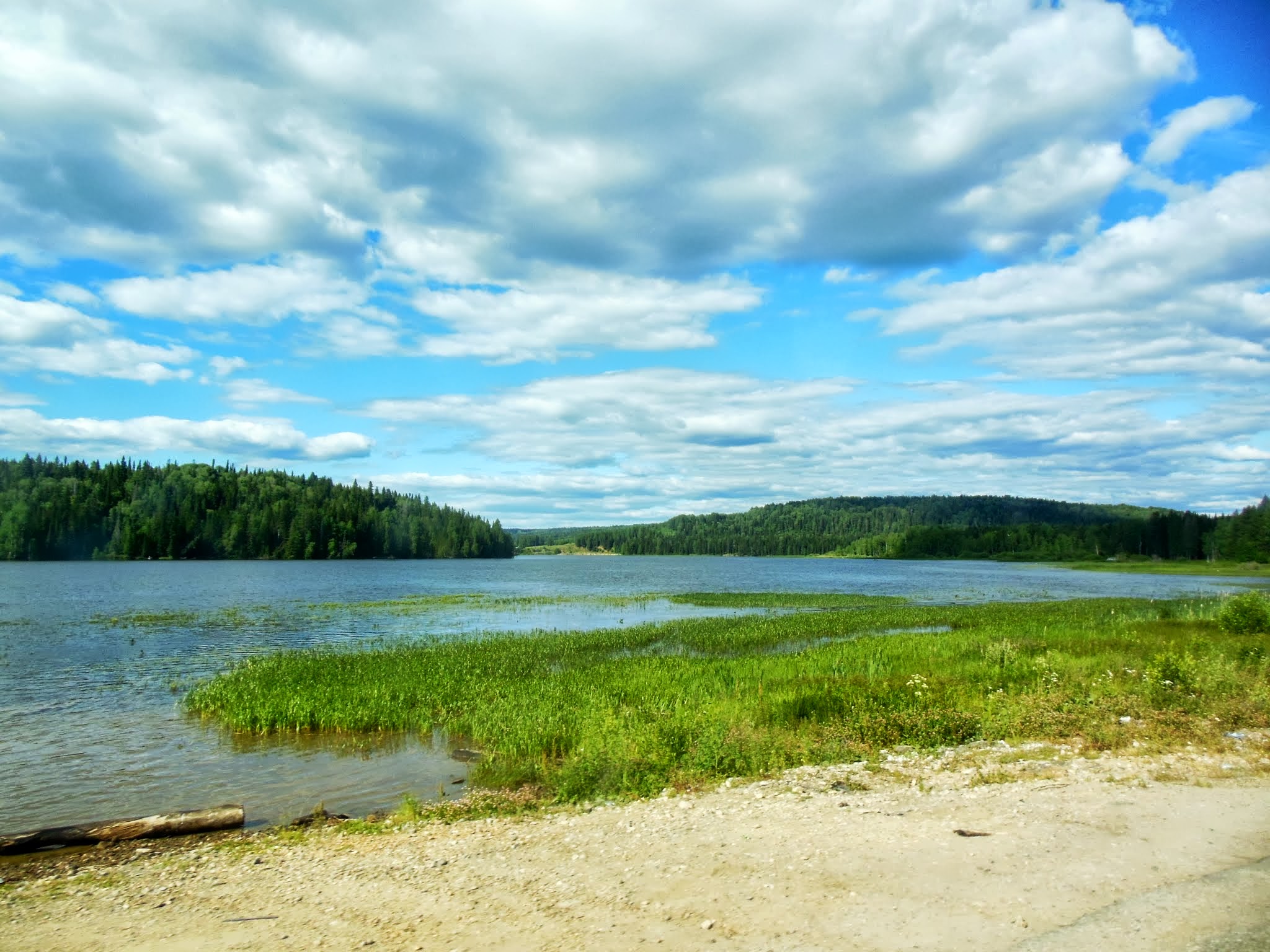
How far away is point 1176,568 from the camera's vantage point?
515 ft

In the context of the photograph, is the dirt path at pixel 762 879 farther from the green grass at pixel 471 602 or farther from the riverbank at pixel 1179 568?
the riverbank at pixel 1179 568

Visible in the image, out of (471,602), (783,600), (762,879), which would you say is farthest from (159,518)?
(762,879)

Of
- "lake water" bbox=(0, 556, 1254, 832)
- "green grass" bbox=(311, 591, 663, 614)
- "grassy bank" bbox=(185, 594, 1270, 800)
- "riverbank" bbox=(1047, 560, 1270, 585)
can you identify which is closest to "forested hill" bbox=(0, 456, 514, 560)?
"lake water" bbox=(0, 556, 1254, 832)

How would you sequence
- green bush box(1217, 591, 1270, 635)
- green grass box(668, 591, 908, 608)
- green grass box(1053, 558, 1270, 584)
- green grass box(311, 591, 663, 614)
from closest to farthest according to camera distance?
green bush box(1217, 591, 1270, 635)
green grass box(311, 591, 663, 614)
green grass box(668, 591, 908, 608)
green grass box(1053, 558, 1270, 584)

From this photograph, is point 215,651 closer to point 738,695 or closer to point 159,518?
point 738,695

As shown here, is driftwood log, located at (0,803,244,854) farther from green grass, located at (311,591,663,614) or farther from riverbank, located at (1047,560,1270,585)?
riverbank, located at (1047,560,1270,585)

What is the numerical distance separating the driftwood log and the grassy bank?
543 cm

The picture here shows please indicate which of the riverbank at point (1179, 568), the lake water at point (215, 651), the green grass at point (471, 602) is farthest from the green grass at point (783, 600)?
the riverbank at point (1179, 568)

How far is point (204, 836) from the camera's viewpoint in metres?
13.7

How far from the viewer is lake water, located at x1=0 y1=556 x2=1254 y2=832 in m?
17.0

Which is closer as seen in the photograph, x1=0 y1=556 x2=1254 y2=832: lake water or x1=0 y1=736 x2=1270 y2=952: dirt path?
x1=0 y1=736 x2=1270 y2=952: dirt path

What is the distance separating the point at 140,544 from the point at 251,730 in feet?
552

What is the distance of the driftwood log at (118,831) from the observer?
1316 centimetres

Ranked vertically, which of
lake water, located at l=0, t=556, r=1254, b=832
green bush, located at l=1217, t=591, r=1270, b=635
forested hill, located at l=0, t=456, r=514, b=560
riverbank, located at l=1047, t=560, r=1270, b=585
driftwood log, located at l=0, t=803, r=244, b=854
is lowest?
riverbank, located at l=1047, t=560, r=1270, b=585
